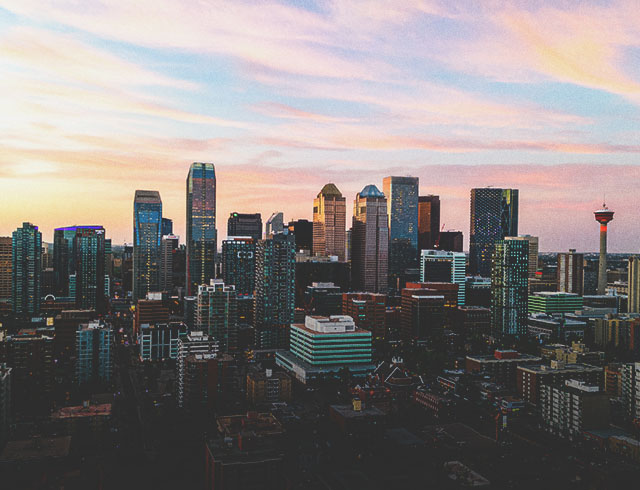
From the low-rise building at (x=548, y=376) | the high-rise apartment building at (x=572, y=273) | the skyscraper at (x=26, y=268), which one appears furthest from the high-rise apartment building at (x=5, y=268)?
the high-rise apartment building at (x=572, y=273)

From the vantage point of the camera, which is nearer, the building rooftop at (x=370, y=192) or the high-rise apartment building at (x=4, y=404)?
the high-rise apartment building at (x=4, y=404)

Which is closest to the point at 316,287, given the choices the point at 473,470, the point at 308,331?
the point at 308,331

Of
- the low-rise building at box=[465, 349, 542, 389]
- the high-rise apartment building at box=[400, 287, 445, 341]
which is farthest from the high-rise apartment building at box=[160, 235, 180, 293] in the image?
the low-rise building at box=[465, 349, 542, 389]

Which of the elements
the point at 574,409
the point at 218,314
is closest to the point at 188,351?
the point at 218,314

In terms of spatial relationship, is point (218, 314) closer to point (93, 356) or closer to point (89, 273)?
point (93, 356)

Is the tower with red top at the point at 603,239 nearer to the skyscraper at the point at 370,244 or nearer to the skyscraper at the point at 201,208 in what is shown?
the skyscraper at the point at 370,244

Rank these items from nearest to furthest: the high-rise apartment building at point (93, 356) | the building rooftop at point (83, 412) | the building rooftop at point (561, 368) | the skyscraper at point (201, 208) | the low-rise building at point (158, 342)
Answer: the building rooftop at point (83, 412) → the building rooftop at point (561, 368) → the high-rise apartment building at point (93, 356) → the low-rise building at point (158, 342) → the skyscraper at point (201, 208)

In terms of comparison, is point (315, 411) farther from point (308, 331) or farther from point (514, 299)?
point (514, 299)
